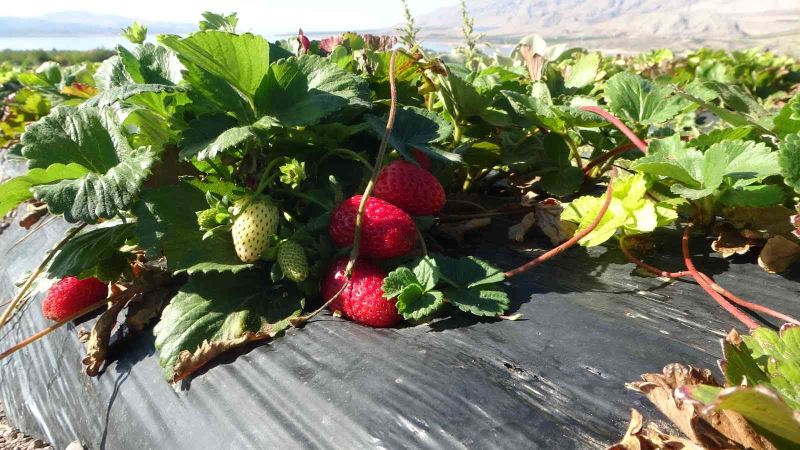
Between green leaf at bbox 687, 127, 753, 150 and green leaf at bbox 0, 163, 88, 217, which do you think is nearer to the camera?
green leaf at bbox 0, 163, 88, 217

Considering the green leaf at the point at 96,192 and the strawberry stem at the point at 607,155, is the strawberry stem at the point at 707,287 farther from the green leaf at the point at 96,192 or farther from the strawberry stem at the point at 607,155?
the green leaf at the point at 96,192

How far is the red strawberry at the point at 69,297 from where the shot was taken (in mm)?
1261

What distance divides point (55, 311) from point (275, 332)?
620 millimetres

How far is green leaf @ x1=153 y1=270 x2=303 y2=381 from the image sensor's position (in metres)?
0.96

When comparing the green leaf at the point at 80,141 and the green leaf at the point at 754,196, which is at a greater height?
the green leaf at the point at 754,196

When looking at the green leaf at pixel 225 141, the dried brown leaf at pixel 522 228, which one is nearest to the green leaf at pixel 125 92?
the green leaf at pixel 225 141

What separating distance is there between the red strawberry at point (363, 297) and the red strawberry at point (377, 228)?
4cm

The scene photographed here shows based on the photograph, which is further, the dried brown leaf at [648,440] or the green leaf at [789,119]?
the green leaf at [789,119]

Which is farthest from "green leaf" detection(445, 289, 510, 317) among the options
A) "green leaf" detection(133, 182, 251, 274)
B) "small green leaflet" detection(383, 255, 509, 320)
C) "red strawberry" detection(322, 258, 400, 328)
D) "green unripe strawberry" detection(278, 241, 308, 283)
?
"green leaf" detection(133, 182, 251, 274)

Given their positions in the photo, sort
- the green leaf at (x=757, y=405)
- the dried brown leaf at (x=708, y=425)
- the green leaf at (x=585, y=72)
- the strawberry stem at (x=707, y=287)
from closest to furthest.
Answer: the green leaf at (x=757, y=405) < the dried brown leaf at (x=708, y=425) < the strawberry stem at (x=707, y=287) < the green leaf at (x=585, y=72)

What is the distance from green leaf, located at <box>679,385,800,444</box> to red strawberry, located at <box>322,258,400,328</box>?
1.75 ft

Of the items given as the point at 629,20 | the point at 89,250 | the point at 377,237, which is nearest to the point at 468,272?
the point at 377,237

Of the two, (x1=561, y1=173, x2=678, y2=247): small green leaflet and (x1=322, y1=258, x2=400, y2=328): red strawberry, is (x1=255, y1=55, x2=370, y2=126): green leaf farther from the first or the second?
(x1=561, y1=173, x2=678, y2=247): small green leaflet

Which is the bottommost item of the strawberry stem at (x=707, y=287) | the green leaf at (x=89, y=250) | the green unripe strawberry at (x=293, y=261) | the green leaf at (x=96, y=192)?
the green leaf at (x=89, y=250)
